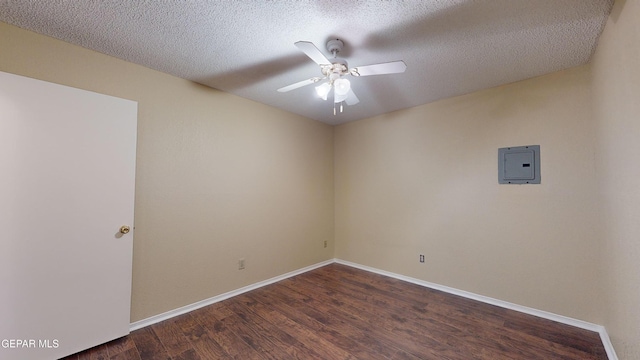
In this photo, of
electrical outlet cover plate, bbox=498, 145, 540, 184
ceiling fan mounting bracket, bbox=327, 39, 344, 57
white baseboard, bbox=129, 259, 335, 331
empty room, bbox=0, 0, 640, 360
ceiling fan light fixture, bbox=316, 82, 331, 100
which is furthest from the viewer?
electrical outlet cover plate, bbox=498, 145, 540, 184

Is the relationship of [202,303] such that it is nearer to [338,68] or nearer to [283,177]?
[283,177]

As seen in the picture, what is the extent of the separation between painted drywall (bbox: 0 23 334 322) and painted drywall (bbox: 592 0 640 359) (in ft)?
10.2

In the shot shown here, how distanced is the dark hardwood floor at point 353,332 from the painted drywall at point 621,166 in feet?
1.78

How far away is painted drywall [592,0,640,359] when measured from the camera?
1.30 metres

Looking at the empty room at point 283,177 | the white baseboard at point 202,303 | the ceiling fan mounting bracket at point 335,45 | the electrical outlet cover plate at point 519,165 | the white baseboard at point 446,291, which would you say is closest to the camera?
the empty room at point 283,177

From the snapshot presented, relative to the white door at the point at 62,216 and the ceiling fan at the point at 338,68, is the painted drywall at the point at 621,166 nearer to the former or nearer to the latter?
the ceiling fan at the point at 338,68

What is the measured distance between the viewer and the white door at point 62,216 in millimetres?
1628

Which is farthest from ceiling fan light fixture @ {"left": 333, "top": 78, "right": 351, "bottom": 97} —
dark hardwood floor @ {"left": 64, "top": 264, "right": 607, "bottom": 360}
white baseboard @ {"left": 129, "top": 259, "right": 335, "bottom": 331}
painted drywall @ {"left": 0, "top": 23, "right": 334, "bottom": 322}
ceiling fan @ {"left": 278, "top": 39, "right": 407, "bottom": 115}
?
white baseboard @ {"left": 129, "top": 259, "right": 335, "bottom": 331}

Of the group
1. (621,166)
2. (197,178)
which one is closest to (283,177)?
(197,178)

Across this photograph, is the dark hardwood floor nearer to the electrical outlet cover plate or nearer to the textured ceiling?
the electrical outlet cover plate

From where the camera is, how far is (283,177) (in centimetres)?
348

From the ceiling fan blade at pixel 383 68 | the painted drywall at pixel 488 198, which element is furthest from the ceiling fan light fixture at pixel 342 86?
the painted drywall at pixel 488 198

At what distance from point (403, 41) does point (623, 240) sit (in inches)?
78.4

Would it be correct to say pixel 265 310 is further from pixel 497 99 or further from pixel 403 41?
pixel 497 99
